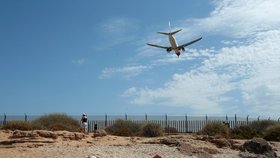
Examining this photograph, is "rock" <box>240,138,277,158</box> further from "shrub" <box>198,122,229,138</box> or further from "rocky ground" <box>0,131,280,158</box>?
"shrub" <box>198,122,229,138</box>

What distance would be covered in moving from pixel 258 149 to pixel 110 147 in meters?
7.86

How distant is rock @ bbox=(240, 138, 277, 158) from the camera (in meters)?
24.8

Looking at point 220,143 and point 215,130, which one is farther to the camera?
point 215,130

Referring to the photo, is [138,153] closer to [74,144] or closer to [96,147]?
[96,147]

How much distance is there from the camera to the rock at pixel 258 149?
24.8m

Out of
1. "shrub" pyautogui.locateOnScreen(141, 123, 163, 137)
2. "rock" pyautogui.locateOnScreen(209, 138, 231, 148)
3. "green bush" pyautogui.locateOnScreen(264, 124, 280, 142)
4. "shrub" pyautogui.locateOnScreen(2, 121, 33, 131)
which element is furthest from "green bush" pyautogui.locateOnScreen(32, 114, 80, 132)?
"green bush" pyautogui.locateOnScreen(264, 124, 280, 142)

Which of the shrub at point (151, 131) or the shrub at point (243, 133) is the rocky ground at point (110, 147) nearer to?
the shrub at point (243, 133)

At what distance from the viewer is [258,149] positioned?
25.3m

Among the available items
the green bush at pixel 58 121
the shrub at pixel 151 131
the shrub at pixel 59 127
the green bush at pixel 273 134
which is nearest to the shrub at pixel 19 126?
the shrub at pixel 59 127

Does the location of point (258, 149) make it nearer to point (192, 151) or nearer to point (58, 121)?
point (192, 151)

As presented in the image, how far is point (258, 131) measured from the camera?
36562mm

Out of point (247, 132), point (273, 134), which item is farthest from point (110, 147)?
point (247, 132)

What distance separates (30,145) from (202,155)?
796cm

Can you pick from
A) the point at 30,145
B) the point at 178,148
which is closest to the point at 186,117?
the point at 178,148
